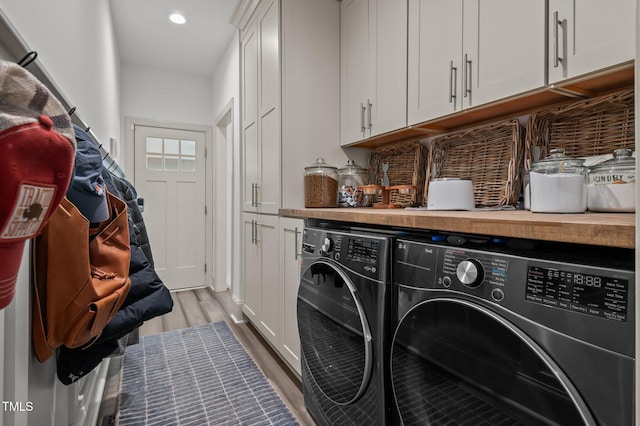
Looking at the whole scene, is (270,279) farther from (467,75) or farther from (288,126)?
(467,75)

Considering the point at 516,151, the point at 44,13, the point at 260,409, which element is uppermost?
the point at 44,13

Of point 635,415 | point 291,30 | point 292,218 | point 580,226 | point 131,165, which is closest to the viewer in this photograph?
point 635,415

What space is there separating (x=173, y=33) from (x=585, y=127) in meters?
3.30

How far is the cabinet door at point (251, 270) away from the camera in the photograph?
2467mm

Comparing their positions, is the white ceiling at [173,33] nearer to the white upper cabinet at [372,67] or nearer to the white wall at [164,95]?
the white wall at [164,95]

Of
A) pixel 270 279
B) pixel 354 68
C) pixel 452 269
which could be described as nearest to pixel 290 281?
pixel 270 279

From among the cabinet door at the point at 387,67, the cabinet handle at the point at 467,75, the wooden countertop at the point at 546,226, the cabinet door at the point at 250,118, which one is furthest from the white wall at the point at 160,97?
the wooden countertop at the point at 546,226

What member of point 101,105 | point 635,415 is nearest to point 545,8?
point 635,415

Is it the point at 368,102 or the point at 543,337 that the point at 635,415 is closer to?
the point at 543,337

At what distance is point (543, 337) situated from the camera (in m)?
0.63

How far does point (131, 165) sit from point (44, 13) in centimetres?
298

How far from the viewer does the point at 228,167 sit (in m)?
3.97

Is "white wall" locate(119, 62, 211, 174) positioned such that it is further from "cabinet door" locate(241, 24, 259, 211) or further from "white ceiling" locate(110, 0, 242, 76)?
"cabinet door" locate(241, 24, 259, 211)

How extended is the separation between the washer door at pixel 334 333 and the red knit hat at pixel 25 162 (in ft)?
3.06
